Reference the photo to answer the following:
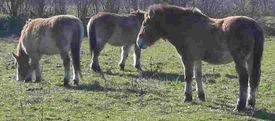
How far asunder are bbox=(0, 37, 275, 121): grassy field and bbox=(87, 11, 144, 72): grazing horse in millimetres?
461

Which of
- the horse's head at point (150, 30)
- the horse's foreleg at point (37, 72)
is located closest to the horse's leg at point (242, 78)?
the horse's head at point (150, 30)

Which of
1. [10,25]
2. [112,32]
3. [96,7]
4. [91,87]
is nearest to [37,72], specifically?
[91,87]

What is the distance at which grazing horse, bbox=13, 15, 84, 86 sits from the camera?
509 inches

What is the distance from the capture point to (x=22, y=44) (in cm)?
1401

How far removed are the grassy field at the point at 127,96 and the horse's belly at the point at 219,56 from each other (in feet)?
2.85

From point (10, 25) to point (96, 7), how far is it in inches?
169

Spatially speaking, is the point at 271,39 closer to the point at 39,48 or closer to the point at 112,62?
the point at 112,62

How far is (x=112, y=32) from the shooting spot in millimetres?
16156

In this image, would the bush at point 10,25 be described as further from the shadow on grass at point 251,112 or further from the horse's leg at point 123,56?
the shadow on grass at point 251,112

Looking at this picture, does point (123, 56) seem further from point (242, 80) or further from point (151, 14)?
point (242, 80)

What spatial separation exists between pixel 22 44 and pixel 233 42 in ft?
18.8

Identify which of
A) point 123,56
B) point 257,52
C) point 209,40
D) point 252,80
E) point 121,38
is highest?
point 209,40

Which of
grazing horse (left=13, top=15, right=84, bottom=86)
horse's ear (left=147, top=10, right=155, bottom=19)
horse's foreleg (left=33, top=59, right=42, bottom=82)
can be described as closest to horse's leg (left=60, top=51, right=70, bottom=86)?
grazing horse (left=13, top=15, right=84, bottom=86)

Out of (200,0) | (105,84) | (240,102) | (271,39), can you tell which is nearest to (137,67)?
(105,84)
